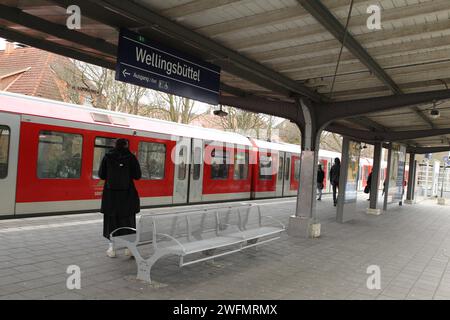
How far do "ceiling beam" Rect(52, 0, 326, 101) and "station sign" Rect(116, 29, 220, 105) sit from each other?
198mm

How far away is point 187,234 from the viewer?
5.59 m

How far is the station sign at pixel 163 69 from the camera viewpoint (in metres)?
5.03

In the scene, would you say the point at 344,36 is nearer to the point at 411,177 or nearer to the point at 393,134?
the point at 393,134

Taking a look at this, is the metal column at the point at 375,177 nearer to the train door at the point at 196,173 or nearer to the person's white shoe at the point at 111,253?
the train door at the point at 196,173

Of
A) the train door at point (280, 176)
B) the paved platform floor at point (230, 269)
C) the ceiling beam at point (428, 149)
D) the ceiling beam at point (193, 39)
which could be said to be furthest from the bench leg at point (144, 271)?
the ceiling beam at point (428, 149)

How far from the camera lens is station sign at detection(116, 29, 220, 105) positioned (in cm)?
503

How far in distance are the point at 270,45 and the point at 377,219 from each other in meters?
8.74

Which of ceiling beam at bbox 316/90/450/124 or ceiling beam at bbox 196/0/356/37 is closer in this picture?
ceiling beam at bbox 196/0/356/37

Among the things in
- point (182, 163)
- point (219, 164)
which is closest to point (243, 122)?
point (219, 164)

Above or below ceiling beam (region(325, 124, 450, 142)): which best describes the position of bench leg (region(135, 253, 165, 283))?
below

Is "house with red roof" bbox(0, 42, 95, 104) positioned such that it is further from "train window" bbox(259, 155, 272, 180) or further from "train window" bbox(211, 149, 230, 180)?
"train window" bbox(259, 155, 272, 180)

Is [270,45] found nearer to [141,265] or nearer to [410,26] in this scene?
[410,26]

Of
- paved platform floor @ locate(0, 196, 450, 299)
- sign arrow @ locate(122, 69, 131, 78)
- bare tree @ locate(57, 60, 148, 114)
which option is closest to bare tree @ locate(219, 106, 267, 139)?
bare tree @ locate(57, 60, 148, 114)
